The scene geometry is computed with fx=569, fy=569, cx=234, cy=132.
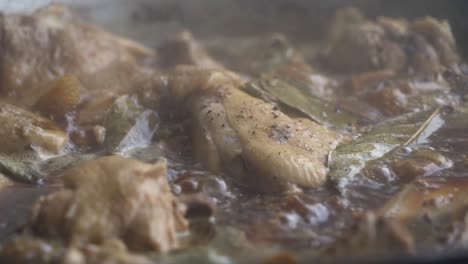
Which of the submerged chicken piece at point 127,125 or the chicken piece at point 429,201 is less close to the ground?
the submerged chicken piece at point 127,125

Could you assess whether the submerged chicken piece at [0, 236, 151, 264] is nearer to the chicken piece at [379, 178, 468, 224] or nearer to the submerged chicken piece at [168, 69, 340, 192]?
the submerged chicken piece at [168, 69, 340, 192]

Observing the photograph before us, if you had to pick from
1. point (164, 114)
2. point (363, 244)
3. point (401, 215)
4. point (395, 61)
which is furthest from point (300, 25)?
point (363, 244)

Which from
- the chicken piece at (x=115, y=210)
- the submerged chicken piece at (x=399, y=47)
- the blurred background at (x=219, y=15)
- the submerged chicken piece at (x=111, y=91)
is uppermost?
the blurred background at (x=219, y=15)

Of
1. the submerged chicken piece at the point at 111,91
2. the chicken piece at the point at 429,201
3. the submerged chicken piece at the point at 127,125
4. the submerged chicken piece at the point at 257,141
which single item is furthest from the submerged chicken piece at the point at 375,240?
the submerged chicken piece at the point at 111,91

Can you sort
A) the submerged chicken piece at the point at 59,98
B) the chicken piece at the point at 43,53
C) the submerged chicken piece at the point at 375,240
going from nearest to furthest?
the submerged chicken piece at the point at 375,240, the submerged chicken piece at the point at 59,98, the chicken piece at the point at 43,53

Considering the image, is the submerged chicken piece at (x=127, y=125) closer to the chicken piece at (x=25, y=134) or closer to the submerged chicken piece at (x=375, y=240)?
the chicken piece at (x=25, y=134)

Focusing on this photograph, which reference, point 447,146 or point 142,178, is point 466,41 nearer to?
point 447,146
